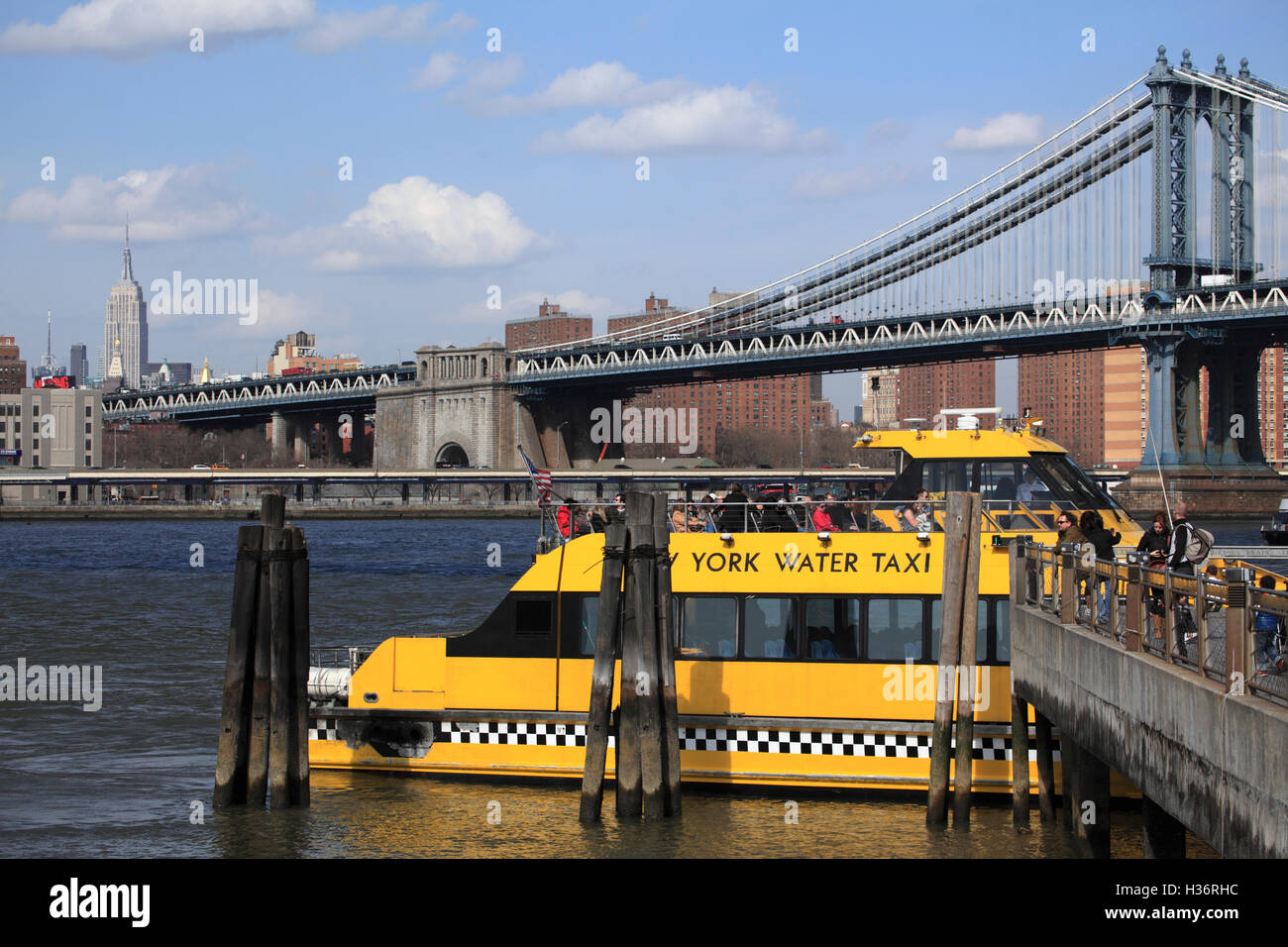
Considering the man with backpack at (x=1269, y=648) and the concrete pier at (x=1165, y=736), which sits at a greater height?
the man with backpack at (x=1269, y=648)

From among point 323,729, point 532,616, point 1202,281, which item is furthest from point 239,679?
point 1202,281

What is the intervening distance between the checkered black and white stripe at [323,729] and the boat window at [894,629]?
5.70m

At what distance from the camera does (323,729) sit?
16.0 meters

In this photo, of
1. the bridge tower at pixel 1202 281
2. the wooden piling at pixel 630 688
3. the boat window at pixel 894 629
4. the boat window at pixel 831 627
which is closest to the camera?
the wooden piling at pixel 630 688

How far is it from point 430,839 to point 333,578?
39086 millimetres

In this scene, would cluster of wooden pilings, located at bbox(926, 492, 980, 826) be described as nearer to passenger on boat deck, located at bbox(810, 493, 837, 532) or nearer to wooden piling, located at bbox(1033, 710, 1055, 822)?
wooden piling, located at bbox(1033, 710, 1055, 822)

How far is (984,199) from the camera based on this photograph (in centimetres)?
9344

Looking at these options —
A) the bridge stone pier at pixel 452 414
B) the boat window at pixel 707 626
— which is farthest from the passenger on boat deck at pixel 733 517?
the bridge stone pier at pixel 452 414

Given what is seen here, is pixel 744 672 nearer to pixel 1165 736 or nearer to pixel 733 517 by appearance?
pixel 733 517

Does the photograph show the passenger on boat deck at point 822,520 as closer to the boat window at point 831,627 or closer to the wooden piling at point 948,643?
the boat window at point 831,627

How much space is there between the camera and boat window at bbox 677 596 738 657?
49.2ft

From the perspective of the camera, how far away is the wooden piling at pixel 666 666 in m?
13.2

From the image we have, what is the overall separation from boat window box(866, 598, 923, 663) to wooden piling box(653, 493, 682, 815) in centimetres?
238

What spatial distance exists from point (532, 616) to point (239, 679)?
9.78 ft
